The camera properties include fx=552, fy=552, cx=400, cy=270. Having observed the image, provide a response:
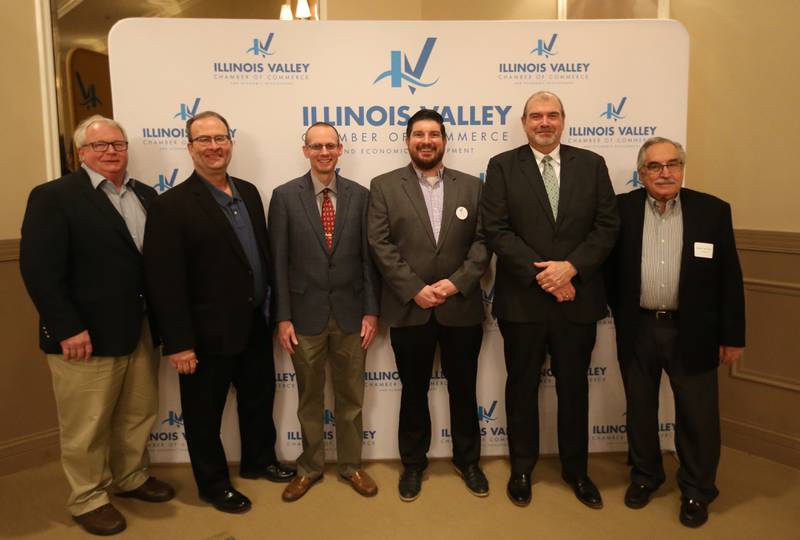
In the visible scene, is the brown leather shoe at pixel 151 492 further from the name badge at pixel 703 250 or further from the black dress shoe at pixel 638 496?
the name badge at pixel 703 250

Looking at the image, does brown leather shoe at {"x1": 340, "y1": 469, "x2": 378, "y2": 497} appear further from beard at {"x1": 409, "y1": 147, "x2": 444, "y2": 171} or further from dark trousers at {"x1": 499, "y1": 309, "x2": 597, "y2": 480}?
beard at {"x1": 409, "y1": 147, "x2": 444, "y2": 171}

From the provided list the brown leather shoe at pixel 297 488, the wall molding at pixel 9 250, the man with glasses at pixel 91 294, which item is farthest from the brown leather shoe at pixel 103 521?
the wall molding at pixel 9 250

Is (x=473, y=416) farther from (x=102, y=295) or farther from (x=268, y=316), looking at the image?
(x=102, y=295)

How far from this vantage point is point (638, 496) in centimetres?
269

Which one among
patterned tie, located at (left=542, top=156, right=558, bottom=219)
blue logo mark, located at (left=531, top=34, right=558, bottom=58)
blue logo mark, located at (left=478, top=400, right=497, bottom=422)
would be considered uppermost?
blue logo mark, located at (left=531, top=34, right=558, bottom=58)

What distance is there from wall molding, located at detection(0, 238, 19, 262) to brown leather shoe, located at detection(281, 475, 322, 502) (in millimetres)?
Result: 2032

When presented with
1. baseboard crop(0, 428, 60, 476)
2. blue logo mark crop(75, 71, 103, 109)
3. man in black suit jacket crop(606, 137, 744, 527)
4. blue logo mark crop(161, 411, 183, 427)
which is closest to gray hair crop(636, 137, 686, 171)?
man in black suit jacket crop(606, 137, 744, 527)

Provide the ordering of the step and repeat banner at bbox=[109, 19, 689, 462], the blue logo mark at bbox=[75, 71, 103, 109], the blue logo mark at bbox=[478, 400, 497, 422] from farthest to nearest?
the blue logo mark at bbox=[75, 71, 103, 109]
the blue logo mark at bbox=[478, 400, 497, 422]
the step and repeat banner at bbox=[109, 19, 689, 462]

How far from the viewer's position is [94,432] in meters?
2.54

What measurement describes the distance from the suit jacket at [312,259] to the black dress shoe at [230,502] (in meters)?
0.87

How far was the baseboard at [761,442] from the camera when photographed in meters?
3.13

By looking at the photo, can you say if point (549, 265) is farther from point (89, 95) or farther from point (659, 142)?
point (89, 95)

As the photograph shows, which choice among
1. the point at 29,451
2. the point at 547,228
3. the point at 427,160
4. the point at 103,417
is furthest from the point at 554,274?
the point at 29,451

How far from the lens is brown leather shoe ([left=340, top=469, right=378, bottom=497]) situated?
2830mm
